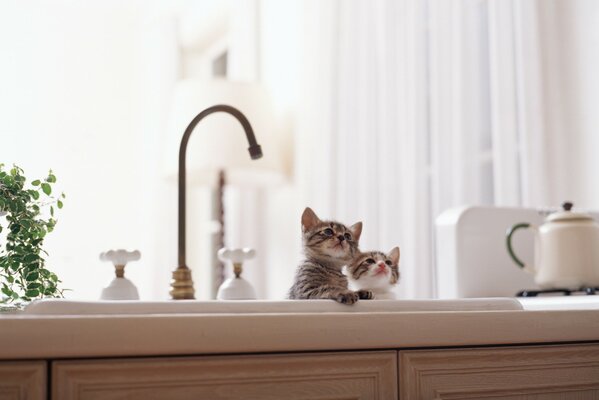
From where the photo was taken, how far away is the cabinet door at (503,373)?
2.91 feet

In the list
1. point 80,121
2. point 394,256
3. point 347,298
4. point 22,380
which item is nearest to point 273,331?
point 347,298

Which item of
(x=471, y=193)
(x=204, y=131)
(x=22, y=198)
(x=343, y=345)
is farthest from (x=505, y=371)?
(x=204, y=131)

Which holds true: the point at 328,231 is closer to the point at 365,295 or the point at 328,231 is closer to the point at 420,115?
the point at 365,295

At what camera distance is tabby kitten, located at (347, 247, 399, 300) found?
111 centimetres

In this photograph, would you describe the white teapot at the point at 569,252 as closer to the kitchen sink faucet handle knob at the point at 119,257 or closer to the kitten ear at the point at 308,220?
the kitten ear at the point at 308,220

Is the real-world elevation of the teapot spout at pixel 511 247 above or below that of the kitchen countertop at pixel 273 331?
above

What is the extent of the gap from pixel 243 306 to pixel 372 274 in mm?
318

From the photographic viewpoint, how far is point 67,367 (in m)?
0.75

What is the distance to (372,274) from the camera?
1.10 meters

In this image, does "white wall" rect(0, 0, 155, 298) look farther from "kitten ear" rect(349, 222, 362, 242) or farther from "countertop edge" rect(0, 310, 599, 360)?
"countertop edge" rect(0, 310, 599, 360)

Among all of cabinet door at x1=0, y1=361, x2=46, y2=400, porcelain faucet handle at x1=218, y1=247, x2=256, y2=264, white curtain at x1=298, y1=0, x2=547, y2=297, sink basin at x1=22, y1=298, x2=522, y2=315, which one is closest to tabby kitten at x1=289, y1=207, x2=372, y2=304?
sink basin at x1=22, y1=298, x2=522, y2=315

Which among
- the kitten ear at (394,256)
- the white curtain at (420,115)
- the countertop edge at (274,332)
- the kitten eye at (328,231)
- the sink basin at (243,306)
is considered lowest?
the countertop edge at (274,332)

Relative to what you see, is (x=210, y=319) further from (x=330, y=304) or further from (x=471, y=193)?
(x=471, y=193)

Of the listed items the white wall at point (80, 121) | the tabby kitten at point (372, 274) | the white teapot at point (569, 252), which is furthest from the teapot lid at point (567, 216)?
the white wall at point (80, 121)
